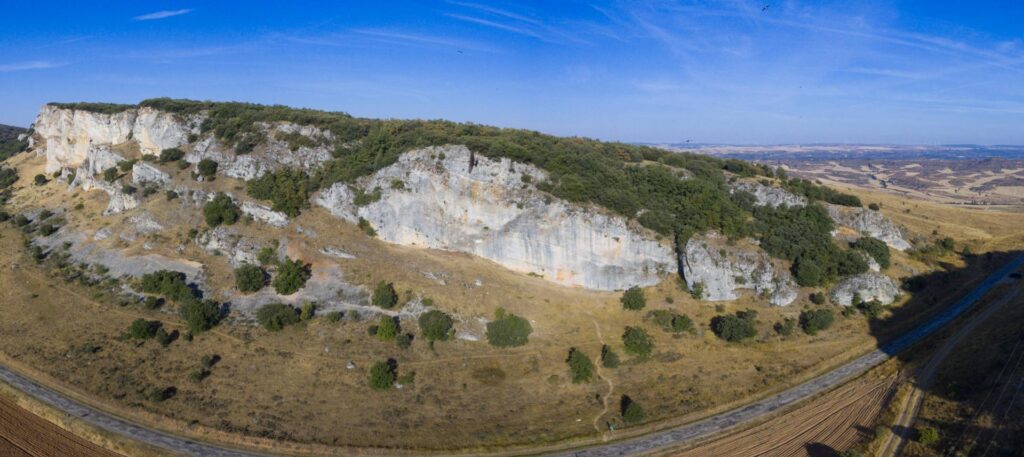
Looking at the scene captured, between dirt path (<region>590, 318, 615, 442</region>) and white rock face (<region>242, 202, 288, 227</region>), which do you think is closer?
dirt path (<region>590, 318, 615, 442</region>)

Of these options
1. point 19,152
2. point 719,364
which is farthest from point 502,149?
point 19,152

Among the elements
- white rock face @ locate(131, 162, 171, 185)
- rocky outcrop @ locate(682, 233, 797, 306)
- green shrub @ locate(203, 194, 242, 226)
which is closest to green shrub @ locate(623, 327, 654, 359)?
rocky outcrop @ locate(682, 233, 797, 306)

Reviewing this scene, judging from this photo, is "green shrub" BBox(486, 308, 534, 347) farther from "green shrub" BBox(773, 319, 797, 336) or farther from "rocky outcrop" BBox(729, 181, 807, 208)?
"rocky outcrop" BBox(729, 181, 807, 208)

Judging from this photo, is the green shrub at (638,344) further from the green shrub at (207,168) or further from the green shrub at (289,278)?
the green shrub at (207,168)

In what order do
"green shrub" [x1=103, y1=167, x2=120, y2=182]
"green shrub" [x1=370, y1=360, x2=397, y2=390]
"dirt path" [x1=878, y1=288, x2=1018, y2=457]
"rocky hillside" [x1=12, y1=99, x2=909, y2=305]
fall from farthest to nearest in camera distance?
"green shrub" [x1=103, y1=167, x2=120, y2=182]
"rocky hillside" [x1=12, y1=99, x2=909, y2=305]
"green shrub" [x1=370, y1=360, x2=397, y2=390]
"dirt path" [x1=878, y1=288, x2=1018, y2=457]

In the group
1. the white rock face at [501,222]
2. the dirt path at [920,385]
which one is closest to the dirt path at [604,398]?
the white rock face at [501,222]

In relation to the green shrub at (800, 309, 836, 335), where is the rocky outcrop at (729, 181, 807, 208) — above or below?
above

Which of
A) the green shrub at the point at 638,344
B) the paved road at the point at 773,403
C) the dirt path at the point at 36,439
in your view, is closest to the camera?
the dirt path at the point at 36,439
